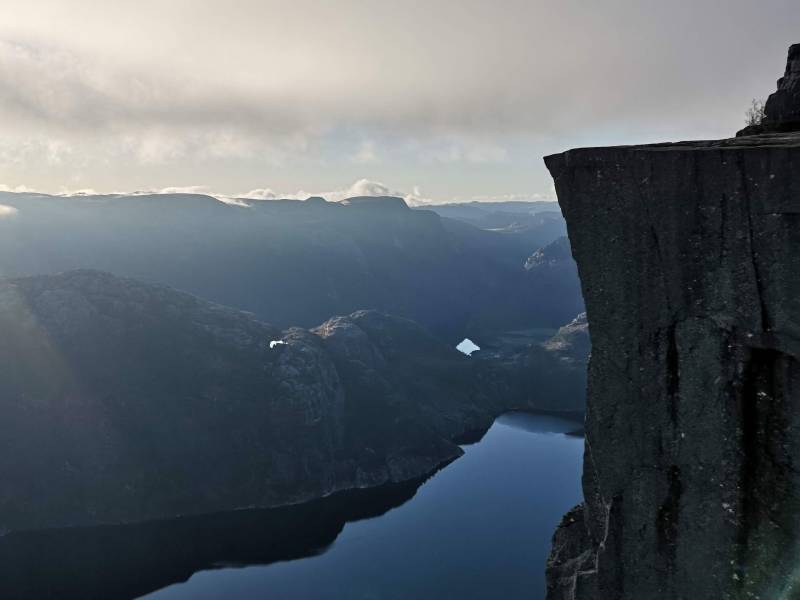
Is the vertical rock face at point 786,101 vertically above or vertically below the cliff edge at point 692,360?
above

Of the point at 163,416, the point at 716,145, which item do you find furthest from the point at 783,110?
the point at 163,416

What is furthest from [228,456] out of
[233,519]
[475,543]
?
[475,543]

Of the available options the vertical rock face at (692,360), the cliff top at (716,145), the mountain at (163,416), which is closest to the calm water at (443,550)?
the mountain at (163,416)

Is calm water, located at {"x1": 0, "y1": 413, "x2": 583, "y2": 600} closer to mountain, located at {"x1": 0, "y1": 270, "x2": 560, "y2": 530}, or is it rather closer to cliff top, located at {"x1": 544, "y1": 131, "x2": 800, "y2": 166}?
mountain, located at {"x1": 0, "y1": 270, "x2": 560, "y2": 530}

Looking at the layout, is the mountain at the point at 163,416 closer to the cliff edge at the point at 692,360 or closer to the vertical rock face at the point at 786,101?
the cliff edge at the point at 692,360

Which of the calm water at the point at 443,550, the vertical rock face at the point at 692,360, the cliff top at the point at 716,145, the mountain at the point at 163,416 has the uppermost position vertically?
the cliff top at the point at 716,145

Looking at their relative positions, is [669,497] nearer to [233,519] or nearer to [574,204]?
[574,204]

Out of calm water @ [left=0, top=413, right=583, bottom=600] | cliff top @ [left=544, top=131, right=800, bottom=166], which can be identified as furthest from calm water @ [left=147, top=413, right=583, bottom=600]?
cliff top @ [left=544, top=131, right=800, bottom=166]

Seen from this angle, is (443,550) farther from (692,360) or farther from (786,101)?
(692,360)
